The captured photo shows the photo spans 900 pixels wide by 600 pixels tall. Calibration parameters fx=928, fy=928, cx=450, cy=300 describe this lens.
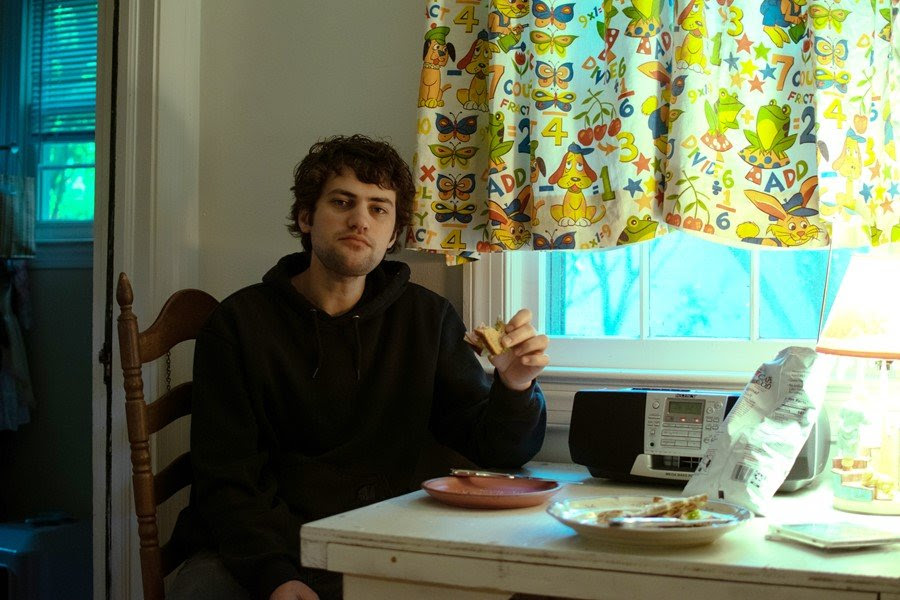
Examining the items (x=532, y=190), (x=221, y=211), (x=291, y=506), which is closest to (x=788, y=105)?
(x=532, y=190)

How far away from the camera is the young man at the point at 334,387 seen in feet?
5.10

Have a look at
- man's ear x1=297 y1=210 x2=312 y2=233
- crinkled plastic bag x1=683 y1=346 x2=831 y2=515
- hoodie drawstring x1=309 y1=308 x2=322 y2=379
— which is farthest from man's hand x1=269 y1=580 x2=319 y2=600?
man's ear x1=297 y1=210 x2=312 y2=233

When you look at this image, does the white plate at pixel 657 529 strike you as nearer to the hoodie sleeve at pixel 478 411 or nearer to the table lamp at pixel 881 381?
the table lamp at pixel 881 381

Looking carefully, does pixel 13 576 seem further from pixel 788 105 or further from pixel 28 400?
pixel 788 105

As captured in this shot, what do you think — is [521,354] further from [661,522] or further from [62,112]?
[62,112]

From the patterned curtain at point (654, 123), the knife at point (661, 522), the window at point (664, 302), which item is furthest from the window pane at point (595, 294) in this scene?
the knife at point (661, 522)

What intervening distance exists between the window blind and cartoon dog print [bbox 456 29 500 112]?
1.81 meters

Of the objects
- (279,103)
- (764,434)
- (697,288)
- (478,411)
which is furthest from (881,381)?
(279,103)

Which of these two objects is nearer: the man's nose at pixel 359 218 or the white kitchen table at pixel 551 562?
the white kitchen table at pixel 551 562

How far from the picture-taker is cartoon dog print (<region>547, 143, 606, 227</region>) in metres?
1.75

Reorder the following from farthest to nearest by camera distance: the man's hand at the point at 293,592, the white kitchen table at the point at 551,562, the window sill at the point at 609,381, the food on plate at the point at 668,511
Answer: the window sill at the point at 609,381 < the man's hand at the point at 293,592 < the food on plate at the point at 668,511 < the white kitchen table at the point at 551,562

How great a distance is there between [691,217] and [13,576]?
2.17 m

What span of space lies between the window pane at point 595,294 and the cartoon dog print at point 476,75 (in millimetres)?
398

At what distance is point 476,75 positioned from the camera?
73.7 inches
